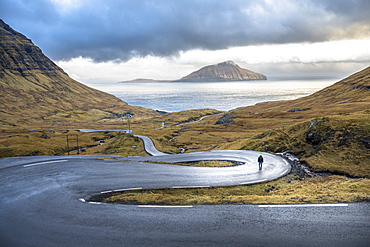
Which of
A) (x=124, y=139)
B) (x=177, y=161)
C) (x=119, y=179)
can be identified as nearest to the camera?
(x=119, y=179)

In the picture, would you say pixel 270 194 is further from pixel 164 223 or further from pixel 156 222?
pixel 156 222

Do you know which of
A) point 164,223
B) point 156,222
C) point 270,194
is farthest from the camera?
point 270,194

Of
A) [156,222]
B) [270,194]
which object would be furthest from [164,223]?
[270,194]

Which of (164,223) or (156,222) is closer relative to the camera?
(164,223)

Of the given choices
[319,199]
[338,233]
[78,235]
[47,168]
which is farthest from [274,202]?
[47,168]

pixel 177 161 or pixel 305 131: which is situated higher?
pixel 305 131

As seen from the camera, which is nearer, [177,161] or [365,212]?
[365,212]

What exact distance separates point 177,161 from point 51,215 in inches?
1023

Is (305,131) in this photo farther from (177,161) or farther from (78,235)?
(78,235)

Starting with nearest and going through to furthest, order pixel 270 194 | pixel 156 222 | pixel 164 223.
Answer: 1. pixel 164 223
2. pixel 156 222
3. pixel 270 194

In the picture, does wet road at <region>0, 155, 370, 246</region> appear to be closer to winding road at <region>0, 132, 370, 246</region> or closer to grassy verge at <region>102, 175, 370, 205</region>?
winding road at <region>0, 132, 370, 246</region>

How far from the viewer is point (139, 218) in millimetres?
14516

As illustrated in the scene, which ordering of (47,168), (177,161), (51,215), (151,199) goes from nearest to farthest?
1. (51,215)
2. (151,199)
3. (47,168)
4. (177,161)

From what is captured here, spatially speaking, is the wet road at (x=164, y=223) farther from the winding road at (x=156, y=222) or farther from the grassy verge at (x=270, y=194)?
the grassy verge at (x=270, y=194)
